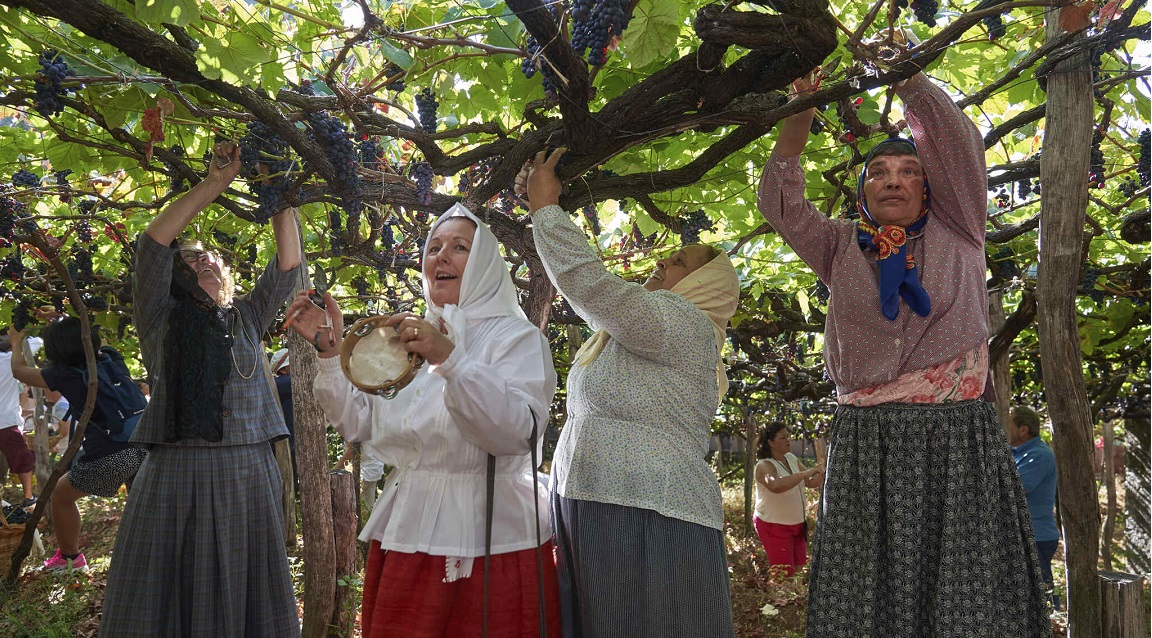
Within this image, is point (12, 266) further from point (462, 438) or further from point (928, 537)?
point (928, 537)

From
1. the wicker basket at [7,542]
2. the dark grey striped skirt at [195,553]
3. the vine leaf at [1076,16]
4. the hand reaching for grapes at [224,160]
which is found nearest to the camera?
the vine leaf at [1076,16]

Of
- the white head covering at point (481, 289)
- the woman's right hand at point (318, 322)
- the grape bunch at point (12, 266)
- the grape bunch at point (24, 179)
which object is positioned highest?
the grape bunch at point (24, 179)

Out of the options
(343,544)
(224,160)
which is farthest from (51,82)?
(343,544)

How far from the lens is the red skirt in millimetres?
2178

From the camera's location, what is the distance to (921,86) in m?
2.21

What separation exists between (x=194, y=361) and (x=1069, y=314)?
3020mm

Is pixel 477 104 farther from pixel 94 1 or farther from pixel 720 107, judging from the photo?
pixel 94 1

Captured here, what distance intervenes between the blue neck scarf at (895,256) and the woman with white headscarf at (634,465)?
525 millimetres

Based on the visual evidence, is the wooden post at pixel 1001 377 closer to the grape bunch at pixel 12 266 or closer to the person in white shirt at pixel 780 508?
the person in white shirt at pixel 780 508

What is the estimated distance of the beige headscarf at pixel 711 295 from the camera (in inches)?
101

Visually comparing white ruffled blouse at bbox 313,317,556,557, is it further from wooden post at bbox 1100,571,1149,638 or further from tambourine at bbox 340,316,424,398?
wooden post at bbox 1100,571,1149,638

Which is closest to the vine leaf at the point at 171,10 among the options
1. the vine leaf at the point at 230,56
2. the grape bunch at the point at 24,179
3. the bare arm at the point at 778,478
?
the vine leaf at the point at 230,56

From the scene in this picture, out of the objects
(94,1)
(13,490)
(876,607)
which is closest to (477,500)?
(876,607)

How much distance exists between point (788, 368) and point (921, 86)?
683 centimetres
